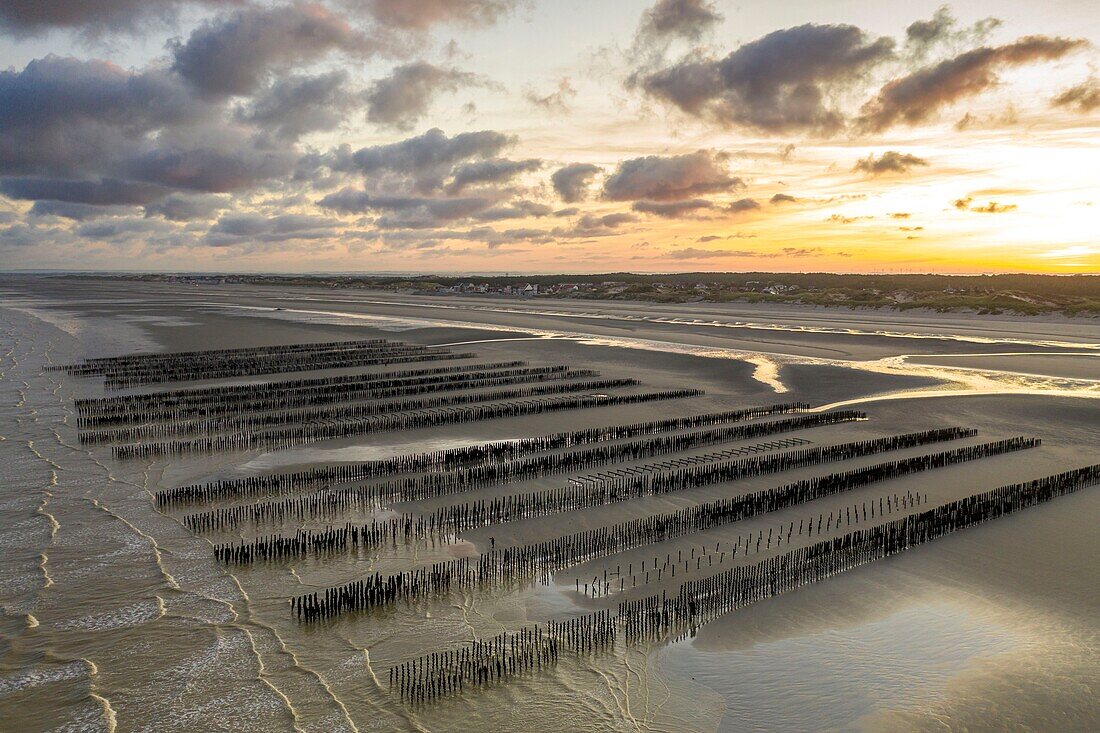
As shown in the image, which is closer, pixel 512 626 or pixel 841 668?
pixel 841 668

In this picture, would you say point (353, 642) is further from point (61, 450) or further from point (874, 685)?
point (61, 450)

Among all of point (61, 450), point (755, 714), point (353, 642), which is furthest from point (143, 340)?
point (755, 714)

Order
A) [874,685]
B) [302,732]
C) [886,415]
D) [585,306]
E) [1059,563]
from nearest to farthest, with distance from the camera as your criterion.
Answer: [302,732] → [874,685] → [1059,563] → [886,415] → [585,306]

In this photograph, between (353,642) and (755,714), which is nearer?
(755,714)

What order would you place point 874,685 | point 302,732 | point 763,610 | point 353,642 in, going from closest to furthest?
point 302,732 → point 874,685 → point 353,642 → point 763,610

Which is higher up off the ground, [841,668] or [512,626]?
[512,626]

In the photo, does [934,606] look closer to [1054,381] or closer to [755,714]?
[755,714]

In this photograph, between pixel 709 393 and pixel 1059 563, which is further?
pixel 709 393

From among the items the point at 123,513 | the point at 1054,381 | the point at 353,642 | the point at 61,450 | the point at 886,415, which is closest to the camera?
the point at 353,642

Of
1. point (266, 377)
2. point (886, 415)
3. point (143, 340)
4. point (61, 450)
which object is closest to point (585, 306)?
point (143, 340)
